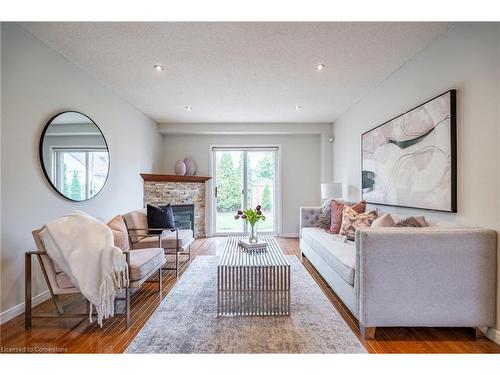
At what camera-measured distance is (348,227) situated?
3.18 metres

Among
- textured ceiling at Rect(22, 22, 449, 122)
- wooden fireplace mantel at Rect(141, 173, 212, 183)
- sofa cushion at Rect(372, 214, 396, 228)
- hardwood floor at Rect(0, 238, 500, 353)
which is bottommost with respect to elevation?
hardwood floor at Rect(0, 238, 500, 353)

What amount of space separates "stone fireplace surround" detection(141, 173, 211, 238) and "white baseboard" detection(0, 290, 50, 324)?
2.66 m

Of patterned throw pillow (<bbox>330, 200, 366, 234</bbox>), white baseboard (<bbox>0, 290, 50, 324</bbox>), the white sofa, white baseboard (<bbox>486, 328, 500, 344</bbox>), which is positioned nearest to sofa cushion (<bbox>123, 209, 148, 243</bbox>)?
white baseboard (<bbox>0, 290, 50, 324</bbox>)

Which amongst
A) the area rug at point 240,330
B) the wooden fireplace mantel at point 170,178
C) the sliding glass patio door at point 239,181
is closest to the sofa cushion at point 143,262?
the area rug at point 240,330

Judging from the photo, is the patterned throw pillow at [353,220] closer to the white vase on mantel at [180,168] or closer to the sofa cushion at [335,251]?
the sofa cushion at [335,251]

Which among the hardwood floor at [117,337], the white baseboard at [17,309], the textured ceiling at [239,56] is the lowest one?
the hardwood floor at [117,337]

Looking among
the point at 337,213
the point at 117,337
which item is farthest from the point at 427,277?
the point at 117,337

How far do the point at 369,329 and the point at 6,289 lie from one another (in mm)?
2937

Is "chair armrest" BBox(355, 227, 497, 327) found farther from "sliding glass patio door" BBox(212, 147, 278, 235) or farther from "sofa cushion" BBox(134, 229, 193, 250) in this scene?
"sliding glass patio door" BBox(212, 147, 278, 235)

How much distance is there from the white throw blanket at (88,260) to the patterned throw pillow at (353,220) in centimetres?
249

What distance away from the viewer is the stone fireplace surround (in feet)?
16.9

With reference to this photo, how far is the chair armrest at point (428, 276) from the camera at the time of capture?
1821mm

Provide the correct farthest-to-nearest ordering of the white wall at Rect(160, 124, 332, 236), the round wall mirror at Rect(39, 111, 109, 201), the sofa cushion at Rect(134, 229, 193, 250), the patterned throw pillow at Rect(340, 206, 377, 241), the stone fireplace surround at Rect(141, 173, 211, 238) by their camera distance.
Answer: the white wall at Rect(160, 124, 332, 236) < the stone fireplace surround at Rect(141, 173, 211, 238) < the sofa cushion at Rect(134, 229, 193, 250) < the patterned throw pillow at Rect(340, 206, 377, 241) < the round wall mirror at Rect(39, 111, 109, 201)
